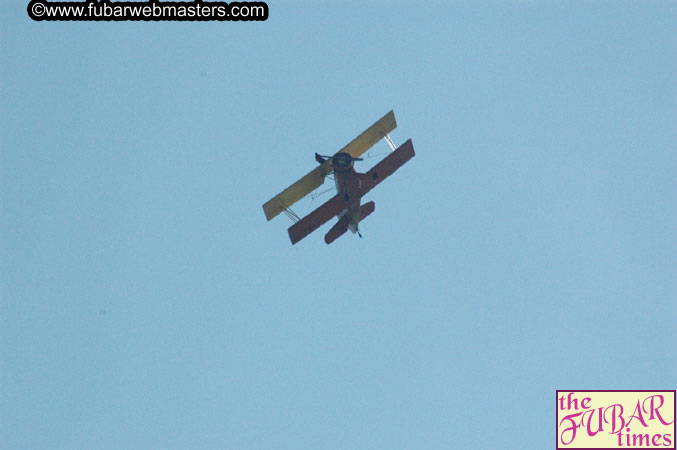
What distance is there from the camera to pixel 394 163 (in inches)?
1233

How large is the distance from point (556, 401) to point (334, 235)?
32.4 ft

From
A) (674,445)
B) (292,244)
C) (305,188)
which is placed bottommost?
(674,445)

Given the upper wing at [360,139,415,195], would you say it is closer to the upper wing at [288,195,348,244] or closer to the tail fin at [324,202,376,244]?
the upper wing at [288,195,348,244]

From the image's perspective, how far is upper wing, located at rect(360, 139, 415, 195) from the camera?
31062 millimetres

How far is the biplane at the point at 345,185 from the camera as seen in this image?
3066cm

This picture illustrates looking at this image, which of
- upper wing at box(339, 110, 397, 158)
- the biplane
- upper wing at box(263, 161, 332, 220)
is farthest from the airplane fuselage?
upper wing at box(339, 110, 397, 158)

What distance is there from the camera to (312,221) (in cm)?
3216

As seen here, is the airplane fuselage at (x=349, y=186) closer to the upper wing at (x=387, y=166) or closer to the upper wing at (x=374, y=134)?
the upper wing at (x=387, y=166)

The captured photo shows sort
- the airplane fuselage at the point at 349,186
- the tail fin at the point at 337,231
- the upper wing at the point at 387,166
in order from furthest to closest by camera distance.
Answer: the tail fin at the point at 337,231
the upper wing at the point at 387,166
the airplane fuselage at the point at 349,186

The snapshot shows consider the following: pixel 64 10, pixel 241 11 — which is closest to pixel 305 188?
pixel 241 11

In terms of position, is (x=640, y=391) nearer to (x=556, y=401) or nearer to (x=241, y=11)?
(x=556, y=401)

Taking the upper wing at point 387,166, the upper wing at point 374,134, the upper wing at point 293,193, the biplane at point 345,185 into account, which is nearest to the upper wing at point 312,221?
the biplane at point 345,185

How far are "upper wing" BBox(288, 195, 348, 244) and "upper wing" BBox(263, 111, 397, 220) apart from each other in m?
1.13

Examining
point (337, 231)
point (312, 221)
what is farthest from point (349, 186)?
point (337, 231)
